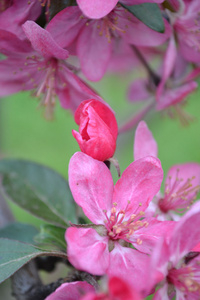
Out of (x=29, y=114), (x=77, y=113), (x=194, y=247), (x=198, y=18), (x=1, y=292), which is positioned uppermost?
(x=77, y=113)

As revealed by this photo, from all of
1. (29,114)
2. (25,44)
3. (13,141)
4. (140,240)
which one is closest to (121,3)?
(25,44)

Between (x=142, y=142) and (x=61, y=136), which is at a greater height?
(x=142, y=142)

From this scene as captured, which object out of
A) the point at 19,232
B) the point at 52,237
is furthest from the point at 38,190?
→ the point at 52,237

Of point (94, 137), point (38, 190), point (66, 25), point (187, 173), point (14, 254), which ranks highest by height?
point (66, 25)

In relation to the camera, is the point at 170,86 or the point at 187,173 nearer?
the point at 187,173

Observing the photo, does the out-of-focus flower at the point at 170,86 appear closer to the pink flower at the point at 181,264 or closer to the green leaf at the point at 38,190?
the green leaf at the point at 38,190

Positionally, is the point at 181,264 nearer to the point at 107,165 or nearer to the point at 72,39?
the point at 107,165

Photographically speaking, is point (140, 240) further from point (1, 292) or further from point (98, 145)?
point (1, 292)
